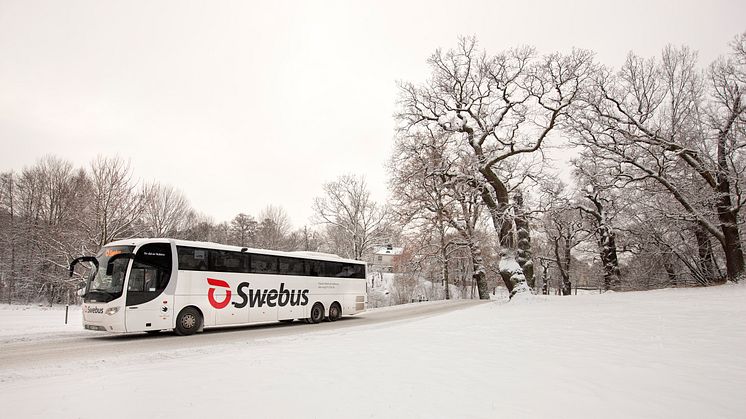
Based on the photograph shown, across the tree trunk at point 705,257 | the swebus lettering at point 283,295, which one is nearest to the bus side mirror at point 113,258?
the swebus lettering at point 283,295

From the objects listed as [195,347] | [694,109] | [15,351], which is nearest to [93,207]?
[15,351]

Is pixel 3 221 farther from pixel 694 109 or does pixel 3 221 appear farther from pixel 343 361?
pixel 694 109

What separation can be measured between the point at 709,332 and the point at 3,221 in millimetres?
54665

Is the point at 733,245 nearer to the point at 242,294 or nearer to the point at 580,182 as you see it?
the point at 580,182

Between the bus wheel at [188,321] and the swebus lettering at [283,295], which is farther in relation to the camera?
the swebus lettering at [283,295]

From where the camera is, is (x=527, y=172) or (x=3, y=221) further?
(x=3, y=221)

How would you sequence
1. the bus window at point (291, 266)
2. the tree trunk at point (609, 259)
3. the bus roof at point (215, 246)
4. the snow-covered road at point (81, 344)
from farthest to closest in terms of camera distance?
the tree trunk at point (609, 259), the bus window at point (291, 266), the bus roof at point (215, 246), the snow-covered road at point (81, 344)

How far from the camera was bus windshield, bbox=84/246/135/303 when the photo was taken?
12992 mm

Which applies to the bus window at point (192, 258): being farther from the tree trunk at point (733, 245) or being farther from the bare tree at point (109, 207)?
the tree trunk at point (733, 245)

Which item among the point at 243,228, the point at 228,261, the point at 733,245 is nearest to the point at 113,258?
the point at 228,261

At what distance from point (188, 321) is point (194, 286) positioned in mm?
1203

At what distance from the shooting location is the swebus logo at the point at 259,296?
15337mm

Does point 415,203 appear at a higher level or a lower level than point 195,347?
higher

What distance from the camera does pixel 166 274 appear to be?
45.8 ft
